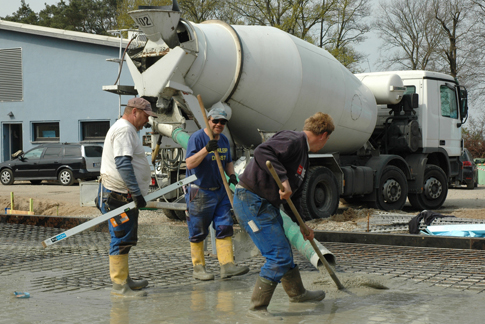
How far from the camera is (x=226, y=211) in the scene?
19.6 feet

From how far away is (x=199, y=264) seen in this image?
576 centimetres

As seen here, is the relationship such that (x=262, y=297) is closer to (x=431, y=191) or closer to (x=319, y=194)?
(x=319, y=194)

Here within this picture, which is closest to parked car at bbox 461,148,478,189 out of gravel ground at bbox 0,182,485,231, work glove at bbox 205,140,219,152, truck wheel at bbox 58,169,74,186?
gravel ground at bbox 0,182,485,231

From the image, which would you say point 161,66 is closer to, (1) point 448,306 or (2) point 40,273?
(2) point 40,273

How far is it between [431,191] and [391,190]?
162cm

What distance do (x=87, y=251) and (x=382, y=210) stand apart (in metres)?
6.96

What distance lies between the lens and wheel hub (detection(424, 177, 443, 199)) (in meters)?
13.6

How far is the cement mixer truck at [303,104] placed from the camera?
8.58m

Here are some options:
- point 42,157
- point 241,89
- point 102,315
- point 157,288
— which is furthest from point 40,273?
point 42,157

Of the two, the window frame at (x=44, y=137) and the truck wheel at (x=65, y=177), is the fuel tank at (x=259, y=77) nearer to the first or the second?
the truck wheel at (x=65, y=177)

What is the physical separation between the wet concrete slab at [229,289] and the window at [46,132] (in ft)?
72.7

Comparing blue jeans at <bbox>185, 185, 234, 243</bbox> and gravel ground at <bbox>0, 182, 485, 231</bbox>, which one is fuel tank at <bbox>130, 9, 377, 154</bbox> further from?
blue jeans at <bbox>185, 185, 234, 243</bbox>

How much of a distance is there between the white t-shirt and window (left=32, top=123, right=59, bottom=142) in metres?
24.8

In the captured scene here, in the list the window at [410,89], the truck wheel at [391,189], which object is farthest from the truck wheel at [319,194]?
the window at [410,89]
